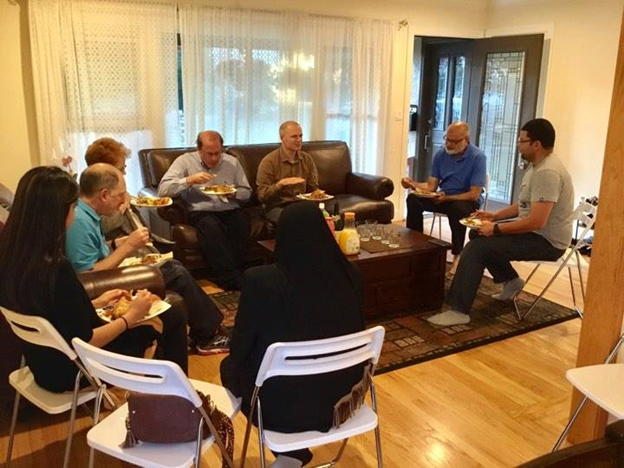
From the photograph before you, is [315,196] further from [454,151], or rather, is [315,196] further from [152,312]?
[152,312]

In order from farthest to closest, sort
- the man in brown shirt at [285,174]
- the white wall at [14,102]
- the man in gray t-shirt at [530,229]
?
1. the man in brown shirt at [285,174]
2. the white wall at [14,102]
3. the man in gray t-shirt at [530,229]

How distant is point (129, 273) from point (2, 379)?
26.9 inches

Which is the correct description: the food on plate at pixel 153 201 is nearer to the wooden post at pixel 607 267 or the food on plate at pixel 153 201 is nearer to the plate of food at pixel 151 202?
the plate of food at pixel 151 202

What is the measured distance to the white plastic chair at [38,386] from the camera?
5.61 feet

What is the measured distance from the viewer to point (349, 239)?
3.39 metres

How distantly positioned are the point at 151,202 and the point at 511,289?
2528 millimetres

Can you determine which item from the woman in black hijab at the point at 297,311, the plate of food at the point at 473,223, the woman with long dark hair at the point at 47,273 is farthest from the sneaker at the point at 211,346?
the plate of food at the point at 473,223

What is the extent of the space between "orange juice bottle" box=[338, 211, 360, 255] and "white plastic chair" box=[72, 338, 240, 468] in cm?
183

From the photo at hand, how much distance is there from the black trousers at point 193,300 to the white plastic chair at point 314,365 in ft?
4.32

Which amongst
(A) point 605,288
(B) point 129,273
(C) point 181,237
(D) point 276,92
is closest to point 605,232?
Answer: (A) point 605,288

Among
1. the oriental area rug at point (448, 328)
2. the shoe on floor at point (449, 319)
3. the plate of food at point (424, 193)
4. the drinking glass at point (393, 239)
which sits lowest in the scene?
the oriental area rug at point (448, 328)

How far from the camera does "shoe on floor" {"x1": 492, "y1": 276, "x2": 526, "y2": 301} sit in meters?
3.83

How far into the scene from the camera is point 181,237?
410 centimetres

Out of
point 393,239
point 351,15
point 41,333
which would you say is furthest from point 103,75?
point 41,333
